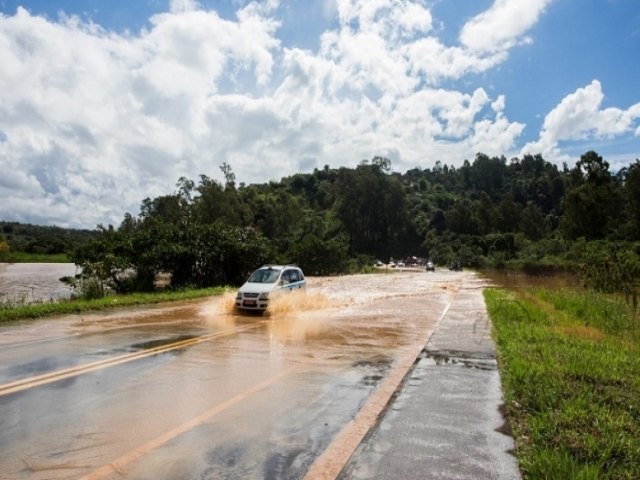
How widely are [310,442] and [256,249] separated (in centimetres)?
2740

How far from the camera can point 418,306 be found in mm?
22484

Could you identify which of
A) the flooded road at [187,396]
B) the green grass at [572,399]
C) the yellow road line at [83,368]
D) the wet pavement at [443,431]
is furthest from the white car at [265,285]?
the wet pavement at [443,431]

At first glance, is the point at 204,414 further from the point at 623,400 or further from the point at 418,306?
the point at 418,306

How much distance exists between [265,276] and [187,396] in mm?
12478

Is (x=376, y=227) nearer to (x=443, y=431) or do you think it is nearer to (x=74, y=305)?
(x=74, y=305)

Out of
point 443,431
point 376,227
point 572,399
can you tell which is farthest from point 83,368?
point 376,227

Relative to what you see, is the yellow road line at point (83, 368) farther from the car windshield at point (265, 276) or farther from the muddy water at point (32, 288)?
the muddy water at point (32, 288)

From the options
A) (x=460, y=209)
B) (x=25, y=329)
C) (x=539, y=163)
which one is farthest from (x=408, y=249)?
(x=25, y=329)

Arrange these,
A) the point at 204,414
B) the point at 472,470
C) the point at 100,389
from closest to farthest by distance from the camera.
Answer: the point at 472,470, the point at 204,414, the point at 100,389

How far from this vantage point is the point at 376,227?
4764 inches

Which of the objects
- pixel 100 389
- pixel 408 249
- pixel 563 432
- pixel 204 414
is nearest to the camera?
pixel 563 432

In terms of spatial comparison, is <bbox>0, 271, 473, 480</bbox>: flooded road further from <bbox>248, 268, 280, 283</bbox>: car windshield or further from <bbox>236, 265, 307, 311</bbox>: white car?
<bbox>248, 268, 280, 283</bbox>: car windshield

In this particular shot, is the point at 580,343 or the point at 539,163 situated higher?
the point at 539,163

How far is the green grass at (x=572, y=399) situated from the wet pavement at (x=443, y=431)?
0.22m
